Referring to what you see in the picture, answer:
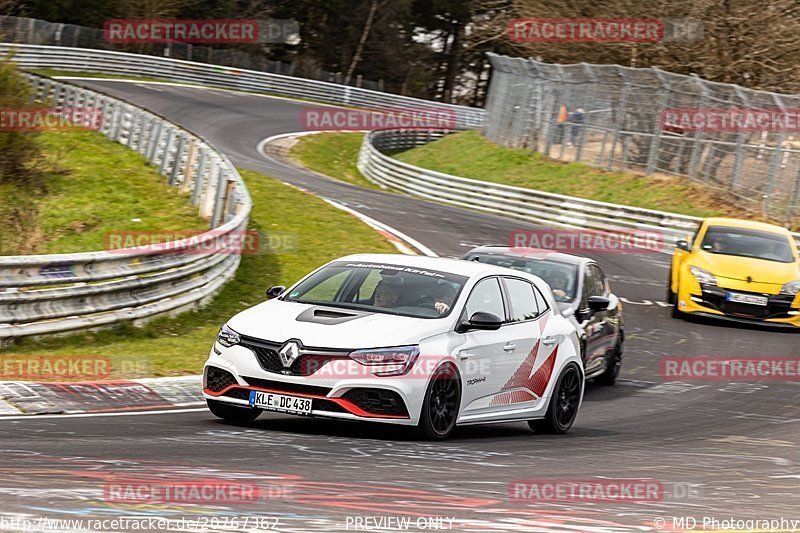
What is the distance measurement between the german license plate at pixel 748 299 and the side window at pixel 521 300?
9529 mm

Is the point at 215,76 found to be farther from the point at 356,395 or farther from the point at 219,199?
the point at 356,395

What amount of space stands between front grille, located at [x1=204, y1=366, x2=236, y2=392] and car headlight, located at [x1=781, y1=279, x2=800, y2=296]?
12665mm

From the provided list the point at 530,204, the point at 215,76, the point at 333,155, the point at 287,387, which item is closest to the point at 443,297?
the point at 287,387

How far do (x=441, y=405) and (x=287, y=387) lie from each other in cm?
119

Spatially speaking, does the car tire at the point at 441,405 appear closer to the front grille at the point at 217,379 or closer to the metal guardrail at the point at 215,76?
the front grille at the point at 217,379

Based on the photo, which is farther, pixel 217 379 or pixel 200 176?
pixel 200 176

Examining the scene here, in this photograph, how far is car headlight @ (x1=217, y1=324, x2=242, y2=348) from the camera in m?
9.45

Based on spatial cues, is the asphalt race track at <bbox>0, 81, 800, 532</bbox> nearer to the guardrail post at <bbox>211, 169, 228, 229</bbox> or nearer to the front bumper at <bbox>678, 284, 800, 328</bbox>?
the front bumper at <bbox>678, 284, 800, 328</bbox>

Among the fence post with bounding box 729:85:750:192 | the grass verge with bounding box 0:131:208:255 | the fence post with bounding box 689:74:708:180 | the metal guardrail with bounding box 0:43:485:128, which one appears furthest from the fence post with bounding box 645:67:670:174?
the metal guardrail with bounding box 0:43:485:128

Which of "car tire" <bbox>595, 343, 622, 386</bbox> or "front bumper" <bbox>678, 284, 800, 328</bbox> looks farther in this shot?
→ "front bumper" <bbox>678, 284, 800, 328</bbox>

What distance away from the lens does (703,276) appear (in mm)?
20109

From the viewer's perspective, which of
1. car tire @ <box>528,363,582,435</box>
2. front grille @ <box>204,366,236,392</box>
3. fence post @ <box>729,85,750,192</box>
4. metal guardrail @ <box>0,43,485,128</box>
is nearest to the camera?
front grille @ <box>204,366,236,392</box>

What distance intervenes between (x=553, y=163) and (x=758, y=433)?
3002cm

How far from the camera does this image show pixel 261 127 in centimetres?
4962
